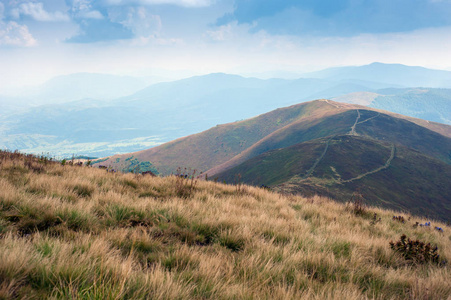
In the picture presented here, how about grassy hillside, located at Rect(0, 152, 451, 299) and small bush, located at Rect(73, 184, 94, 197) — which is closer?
grassy hillside, located at Rect(0, 152, 451, 299)

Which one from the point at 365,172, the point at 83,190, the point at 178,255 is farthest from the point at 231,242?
the point at 365,172

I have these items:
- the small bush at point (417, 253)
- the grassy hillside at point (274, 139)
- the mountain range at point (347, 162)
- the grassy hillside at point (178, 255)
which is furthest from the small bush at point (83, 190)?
the grassy hillside at point (274, 139)

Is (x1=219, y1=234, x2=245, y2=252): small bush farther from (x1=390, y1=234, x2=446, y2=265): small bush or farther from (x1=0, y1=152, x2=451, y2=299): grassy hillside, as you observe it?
(x1=390, y1=234, x2=446, y2=265): small bush

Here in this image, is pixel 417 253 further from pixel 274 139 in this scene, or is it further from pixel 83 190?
pixel 274 139

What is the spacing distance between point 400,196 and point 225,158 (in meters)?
115

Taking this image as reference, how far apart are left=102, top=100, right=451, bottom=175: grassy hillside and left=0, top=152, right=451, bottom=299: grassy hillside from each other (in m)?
116

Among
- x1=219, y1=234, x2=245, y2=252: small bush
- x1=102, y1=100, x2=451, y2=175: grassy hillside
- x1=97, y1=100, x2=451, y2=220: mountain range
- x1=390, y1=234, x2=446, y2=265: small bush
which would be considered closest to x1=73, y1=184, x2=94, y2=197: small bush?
x1=219, y1=234, x2=245, y2=252: small bush

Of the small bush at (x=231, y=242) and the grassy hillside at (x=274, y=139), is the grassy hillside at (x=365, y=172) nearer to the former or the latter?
the grassy hillside at (x=274, y=139)

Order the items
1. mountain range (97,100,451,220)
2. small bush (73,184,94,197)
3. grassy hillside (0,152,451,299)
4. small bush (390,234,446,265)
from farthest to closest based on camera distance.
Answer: mountain range (97,100,451,220) < small bush (73,184,94,197) < small bush (390,234,446,265) < grassy hillside (0,152,451,299)

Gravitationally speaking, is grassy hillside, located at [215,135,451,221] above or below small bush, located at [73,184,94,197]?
below

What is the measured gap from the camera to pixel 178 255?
284 centimetres

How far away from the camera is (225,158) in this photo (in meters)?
168

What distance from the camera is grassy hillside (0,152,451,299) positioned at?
2.06 meters

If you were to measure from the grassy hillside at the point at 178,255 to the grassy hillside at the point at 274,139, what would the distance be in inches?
4580
